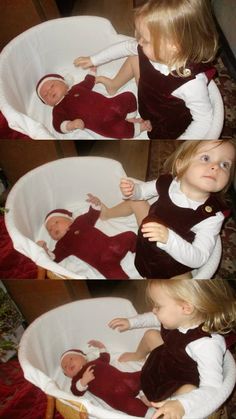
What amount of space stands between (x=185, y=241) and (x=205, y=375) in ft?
0.69

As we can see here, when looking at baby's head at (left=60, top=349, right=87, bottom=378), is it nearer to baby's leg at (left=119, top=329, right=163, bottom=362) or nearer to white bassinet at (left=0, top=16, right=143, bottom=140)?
baby's leg at (left=119, top=329, right=163, bottom=362)

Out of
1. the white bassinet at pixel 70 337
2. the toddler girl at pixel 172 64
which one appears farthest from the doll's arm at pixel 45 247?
the toddler girl at pixel 172 64

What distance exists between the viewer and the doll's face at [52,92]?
2.23ft

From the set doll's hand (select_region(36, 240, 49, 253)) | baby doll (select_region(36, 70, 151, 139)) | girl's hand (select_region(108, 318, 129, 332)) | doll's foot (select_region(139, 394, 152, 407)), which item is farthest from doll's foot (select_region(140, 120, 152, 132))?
doll's foot (select_region(139, 394, 152, 407))

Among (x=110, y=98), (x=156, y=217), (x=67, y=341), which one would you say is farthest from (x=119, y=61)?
(x=67, y=341)

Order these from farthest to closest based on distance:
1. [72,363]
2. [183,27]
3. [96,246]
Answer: [72,363]
[96,246]
[183,27]

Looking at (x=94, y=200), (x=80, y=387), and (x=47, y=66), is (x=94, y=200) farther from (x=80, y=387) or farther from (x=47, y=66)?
(x=80, y=387)

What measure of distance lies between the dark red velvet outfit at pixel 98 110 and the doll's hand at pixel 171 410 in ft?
1.26

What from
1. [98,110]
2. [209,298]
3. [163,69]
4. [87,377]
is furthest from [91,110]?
[87,377]

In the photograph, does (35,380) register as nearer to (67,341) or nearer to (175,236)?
(67,341)

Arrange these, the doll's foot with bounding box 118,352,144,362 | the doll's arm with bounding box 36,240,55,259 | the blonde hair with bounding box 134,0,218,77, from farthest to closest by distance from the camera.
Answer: the doll's foot with bounding box 118,352,144,362, the doll's arm with bounding box 36,240,55,259, the blonde hair with bounding box 134,0,218,77

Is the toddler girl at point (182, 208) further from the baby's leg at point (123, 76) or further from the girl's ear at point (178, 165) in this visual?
the baby's leg at point (123, 76)

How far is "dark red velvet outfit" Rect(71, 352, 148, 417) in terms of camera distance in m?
0.80

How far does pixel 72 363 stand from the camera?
0.82m
